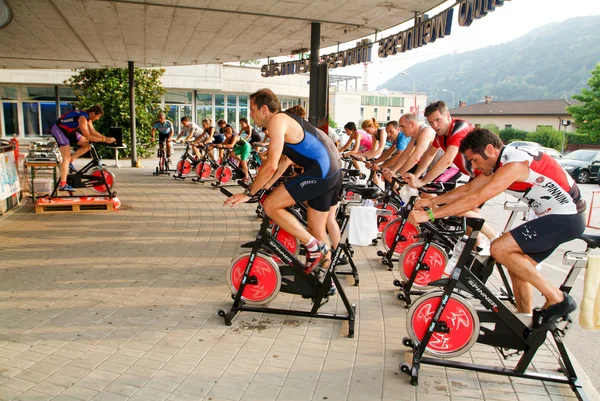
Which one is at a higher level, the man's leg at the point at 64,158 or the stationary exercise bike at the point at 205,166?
the man's leg at the point at 64,158

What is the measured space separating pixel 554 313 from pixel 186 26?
10.1 meters

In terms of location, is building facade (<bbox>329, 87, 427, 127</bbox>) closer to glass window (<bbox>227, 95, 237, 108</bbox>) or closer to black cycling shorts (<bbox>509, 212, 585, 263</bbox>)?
glass window (<bbox>227, 95, 237, 108</bbox>)

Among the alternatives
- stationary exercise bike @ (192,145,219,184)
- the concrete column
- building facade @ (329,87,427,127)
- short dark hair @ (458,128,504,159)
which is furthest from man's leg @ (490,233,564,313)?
building facade @ (329,87,427,127)

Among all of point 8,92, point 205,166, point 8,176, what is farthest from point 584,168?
point 8,92

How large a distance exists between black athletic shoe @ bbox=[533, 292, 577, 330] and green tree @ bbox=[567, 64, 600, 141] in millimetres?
44981

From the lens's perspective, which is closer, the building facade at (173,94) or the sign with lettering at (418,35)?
the sign with lettering at (418,35)

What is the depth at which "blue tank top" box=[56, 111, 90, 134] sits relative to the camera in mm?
9062

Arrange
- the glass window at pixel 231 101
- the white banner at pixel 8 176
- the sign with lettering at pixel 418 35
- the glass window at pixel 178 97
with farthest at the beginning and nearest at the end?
the glass window at pixel 231 101, the glass window at pixel 178 97, the white banner at pixel 8 176, the sign with lettering at pixel 418 35

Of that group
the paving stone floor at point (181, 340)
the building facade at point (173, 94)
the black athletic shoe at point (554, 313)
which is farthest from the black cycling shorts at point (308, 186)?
the building facade at point (173, 94)

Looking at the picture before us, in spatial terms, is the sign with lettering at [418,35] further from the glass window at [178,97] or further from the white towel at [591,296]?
the glass window at [178,97]

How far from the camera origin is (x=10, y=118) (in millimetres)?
28844

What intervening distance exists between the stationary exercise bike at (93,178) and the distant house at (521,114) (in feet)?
166

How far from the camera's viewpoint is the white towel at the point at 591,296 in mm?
3160

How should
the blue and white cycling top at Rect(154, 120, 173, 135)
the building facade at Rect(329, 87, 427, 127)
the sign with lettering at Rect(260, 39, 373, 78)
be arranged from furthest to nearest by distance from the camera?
the building facade at Rect(329, 87, 427, 127) < the blue and white cycling top at Rect(154, 120, 173, 135) < the sign with lettering at Rect(260, 39, 373, 78)
